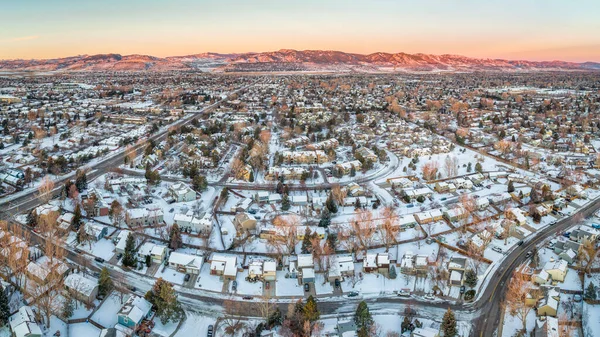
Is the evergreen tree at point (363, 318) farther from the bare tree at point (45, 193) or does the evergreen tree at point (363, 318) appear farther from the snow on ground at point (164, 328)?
the bare tree at point (45, 193)

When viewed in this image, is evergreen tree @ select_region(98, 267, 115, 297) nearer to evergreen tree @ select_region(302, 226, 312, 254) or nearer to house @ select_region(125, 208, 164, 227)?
house @ select_region(125, 208, 164, 227)

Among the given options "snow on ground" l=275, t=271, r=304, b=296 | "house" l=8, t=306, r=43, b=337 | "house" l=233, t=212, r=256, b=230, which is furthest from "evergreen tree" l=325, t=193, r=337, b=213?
"house" l=8, t=306, r=43, b=337

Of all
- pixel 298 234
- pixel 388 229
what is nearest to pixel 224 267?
pixel 298 234

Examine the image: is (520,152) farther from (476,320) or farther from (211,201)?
(211,201)

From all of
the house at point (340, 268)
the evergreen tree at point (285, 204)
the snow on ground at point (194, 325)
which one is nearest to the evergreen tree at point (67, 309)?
the snow on ground at point (194, 325)

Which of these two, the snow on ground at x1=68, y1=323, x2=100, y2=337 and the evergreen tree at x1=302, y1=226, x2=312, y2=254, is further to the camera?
the evergreen tree at x1=302, y1=226, x2=312, y2=254

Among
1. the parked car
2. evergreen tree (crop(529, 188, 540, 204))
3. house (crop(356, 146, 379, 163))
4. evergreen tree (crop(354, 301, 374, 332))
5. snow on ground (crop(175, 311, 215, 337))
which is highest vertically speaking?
house (crop(356, 146, 379, 163))

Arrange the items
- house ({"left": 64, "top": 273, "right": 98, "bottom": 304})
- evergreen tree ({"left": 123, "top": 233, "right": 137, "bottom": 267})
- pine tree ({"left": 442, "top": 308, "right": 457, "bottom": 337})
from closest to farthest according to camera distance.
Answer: pine tree ({"left": 442, "top": 308, "right": 457, "bottom": 337}) → house ({"left": 64, "top": 273, "right": 98, "bottom": 304}) → evergreen tree ({"left": 123, "top": 233, "right": 137, "bottom": 267})
